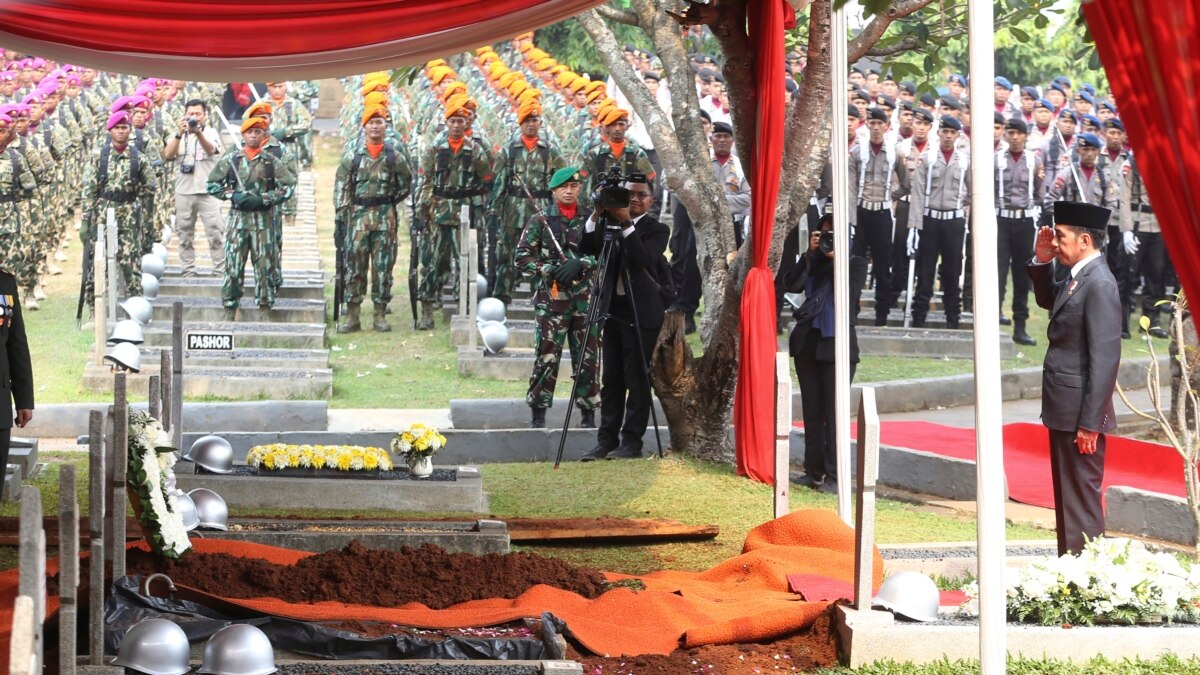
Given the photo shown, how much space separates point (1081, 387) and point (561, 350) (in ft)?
17.5

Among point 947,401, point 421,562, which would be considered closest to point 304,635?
point 421,562

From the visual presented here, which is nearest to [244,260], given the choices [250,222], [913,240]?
[250,222]

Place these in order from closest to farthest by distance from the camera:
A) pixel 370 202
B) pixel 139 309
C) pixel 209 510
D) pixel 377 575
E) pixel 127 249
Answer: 1. pixel 377 575
2. pixel 209 510
3. pixel 139 309
4. pixel 370 202
5. pixel 127 249

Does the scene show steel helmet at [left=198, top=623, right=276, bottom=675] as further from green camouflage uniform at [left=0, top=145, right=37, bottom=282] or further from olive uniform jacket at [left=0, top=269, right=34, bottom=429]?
green camouflage uniform at [left=0, top=145, right=37, bottom=282]

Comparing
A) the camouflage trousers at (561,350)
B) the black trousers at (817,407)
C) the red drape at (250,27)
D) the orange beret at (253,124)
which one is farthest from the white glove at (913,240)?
the red drape at (250,27)

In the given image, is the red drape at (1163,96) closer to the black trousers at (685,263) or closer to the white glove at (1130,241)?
the black trousers at (685,263)

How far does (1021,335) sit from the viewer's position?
16.8 meters

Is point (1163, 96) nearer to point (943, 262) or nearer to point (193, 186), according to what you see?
point (943, 262)

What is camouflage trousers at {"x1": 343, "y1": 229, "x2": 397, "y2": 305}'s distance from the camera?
1619cm

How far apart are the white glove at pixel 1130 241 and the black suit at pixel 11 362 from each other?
12904 mm

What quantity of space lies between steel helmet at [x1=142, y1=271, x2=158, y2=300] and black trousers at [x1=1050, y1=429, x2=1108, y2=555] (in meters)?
10.0

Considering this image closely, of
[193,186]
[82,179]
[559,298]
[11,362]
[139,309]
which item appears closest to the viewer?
[11,362]

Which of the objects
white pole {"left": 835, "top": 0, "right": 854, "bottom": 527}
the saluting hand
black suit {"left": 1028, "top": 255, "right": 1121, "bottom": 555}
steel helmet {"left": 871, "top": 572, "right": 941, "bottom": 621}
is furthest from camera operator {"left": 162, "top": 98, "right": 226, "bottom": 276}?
steel helmet {"left": 871, "top": 572, "right": 941, "bottom": 621}

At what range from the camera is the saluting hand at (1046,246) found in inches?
289
